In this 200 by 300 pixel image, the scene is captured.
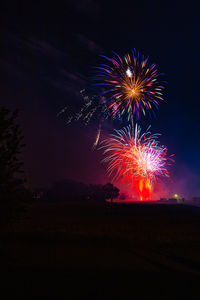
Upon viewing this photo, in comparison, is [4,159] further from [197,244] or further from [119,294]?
[197,244]

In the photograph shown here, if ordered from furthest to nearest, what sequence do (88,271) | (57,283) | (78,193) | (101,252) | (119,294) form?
(78,193)
(101,252)
(88,271)
(57,283)
(119,294)

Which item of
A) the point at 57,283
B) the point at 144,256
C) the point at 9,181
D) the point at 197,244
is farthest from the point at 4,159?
the point at 197,244

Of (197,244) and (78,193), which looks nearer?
(197,244)

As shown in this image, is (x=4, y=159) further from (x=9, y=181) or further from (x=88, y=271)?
(x=88, y=271)

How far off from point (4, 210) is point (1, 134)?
11.8ft

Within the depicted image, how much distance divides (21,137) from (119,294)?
7607 mm

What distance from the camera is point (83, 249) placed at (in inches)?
527

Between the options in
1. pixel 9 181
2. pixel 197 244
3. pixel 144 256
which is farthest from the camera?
pixel 197 244

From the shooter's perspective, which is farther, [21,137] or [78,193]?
[78,193]

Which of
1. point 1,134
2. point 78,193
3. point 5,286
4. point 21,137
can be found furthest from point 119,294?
point 78,193

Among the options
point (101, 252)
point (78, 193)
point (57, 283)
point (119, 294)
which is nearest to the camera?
point (119, 294)

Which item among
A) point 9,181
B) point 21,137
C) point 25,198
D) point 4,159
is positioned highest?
point 21,137

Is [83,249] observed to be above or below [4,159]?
below

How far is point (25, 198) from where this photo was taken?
9.73 meters
